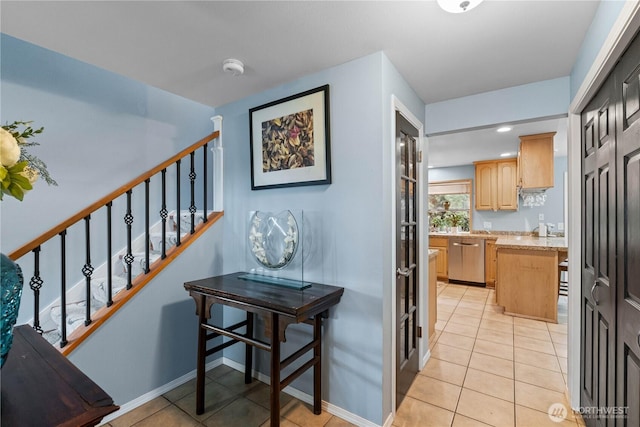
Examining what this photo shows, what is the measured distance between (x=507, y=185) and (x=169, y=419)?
5930 mm

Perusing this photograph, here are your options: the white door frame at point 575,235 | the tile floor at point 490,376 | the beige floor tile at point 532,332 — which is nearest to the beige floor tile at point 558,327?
the tile floor at point 490,376

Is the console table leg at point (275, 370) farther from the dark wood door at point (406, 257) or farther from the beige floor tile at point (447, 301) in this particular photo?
the beige floor tile at point (447, 301)

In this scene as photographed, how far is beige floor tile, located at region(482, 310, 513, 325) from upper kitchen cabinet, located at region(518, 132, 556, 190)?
1.77 m

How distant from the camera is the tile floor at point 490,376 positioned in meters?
1.91

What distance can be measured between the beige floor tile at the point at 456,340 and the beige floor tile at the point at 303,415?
1689mm

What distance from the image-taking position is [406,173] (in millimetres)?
2180

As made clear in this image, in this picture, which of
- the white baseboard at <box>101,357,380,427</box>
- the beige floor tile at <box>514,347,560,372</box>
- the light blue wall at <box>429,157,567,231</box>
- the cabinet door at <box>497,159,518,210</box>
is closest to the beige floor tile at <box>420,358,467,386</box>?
the beige floor tile at <box>514,347,560,372</box>

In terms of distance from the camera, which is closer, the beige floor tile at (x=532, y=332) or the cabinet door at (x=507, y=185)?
the beige floor tile at (x=532, y=332)

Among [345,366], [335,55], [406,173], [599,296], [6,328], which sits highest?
[335,55]

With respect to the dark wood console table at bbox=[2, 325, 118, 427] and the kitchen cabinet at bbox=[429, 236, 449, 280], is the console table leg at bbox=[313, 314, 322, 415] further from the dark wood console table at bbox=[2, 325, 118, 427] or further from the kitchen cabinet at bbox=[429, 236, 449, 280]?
the kitchen cabinet at bbox=[429, 236, 449, 280]

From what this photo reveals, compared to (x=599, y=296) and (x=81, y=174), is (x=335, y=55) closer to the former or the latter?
(x=599, y=296)

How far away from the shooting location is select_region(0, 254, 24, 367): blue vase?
0.67 metres

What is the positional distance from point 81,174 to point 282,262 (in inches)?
77.8

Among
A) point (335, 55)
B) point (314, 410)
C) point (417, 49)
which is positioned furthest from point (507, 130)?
point (314, 410)
